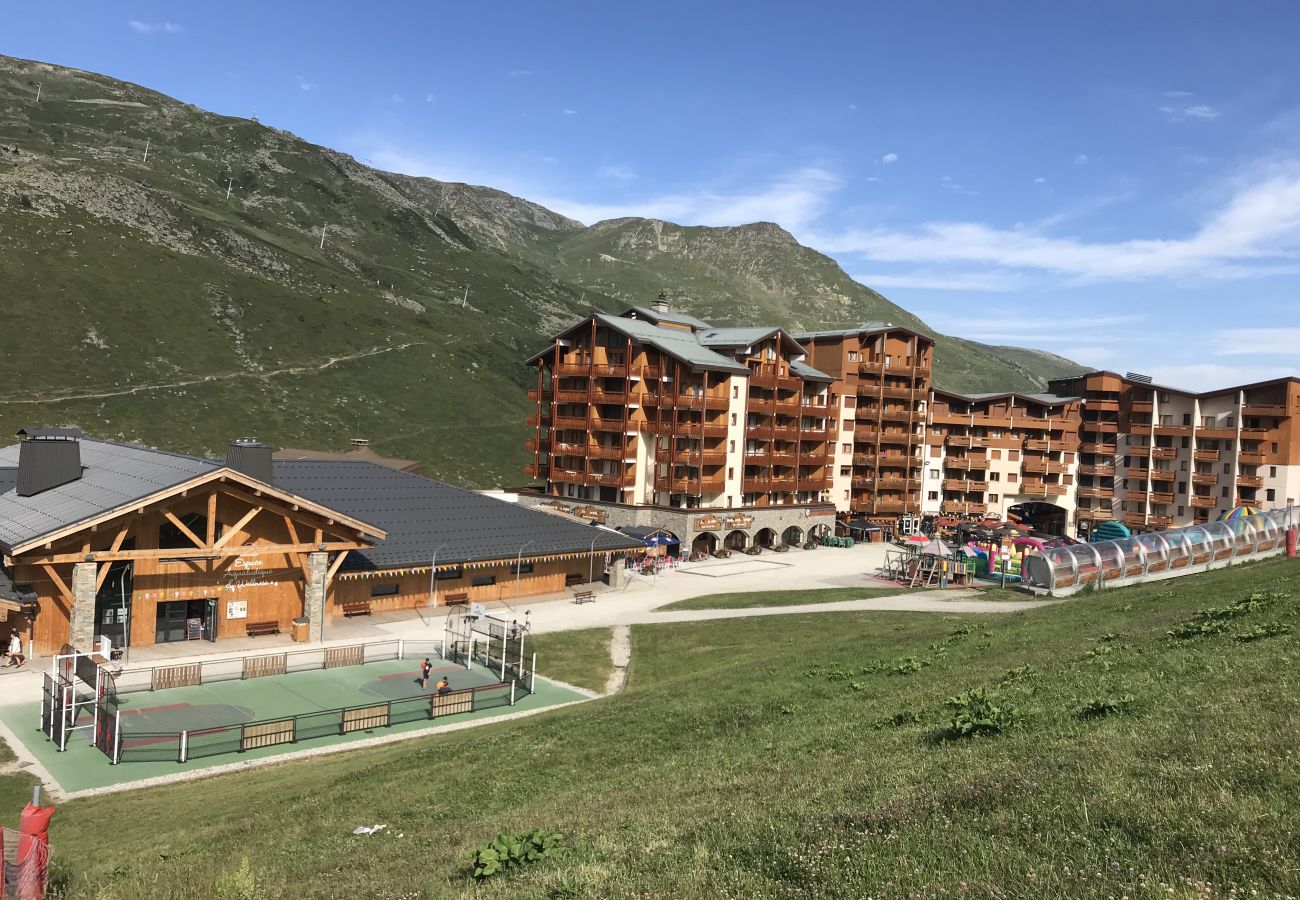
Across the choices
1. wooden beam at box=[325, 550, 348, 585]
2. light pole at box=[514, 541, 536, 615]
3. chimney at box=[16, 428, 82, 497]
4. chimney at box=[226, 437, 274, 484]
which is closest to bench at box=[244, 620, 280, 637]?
wooden beam at box=[325, 550, 348, 585]

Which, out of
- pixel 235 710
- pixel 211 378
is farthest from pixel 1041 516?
pixel 211 378

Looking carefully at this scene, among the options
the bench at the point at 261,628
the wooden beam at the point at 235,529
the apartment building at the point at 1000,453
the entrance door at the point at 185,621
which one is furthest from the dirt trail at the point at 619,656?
the apartment building at the point at 1000,453

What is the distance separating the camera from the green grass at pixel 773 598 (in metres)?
52.5

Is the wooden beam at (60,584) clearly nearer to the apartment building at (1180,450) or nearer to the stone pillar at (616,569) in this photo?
the stone pillar at (616,569)

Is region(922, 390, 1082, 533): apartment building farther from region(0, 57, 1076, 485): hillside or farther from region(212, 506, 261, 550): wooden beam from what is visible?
region(212, 506, 261, 550): wooden beam

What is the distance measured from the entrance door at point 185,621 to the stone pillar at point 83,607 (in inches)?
134

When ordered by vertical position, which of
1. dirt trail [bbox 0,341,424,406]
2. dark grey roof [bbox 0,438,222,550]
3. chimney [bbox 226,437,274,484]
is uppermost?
dirt trail [bbox 0,341,424,406]

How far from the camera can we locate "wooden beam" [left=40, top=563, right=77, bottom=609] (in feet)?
118

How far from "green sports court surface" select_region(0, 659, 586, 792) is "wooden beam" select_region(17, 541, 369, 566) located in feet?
23.4

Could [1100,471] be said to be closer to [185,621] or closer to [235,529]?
[235,529]

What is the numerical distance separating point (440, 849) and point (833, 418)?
8627 centimetres

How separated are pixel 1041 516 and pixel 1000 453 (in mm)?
11373

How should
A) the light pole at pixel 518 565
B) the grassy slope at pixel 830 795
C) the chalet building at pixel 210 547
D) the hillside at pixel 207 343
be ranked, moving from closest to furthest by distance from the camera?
the grassy slope at pixel 830 795, the chalet building at pixel 210 547, the light pole at pixel 518 565, the hillside at pixel 207 343

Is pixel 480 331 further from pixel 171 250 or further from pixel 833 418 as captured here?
pixel 833 418
